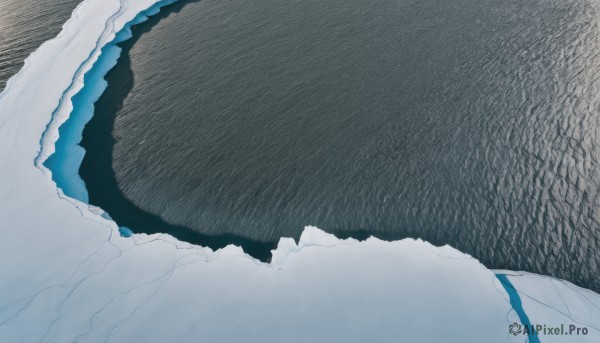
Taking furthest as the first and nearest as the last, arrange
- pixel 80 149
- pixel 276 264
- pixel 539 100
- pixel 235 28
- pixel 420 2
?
pixel 235 28 → pixel 420 2 → pixel 80 149 → pixel 539 100 → pixel 276 264

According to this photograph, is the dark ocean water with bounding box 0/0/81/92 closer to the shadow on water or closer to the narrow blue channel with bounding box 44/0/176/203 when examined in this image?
the narrow blue channel with bounding box 44/0/176/203

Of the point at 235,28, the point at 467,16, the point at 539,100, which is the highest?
the point at 235,28

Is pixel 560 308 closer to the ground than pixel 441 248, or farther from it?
closer to the ground

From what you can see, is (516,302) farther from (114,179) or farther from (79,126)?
(79,126)

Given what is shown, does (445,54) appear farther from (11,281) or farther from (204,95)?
(11,281)

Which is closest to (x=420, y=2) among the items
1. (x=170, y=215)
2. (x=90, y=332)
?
(x=170, y=215)

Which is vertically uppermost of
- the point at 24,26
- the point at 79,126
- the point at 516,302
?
the point at 24,26

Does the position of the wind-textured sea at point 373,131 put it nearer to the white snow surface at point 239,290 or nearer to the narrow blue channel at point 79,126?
the narrow blue channel at point 79,126

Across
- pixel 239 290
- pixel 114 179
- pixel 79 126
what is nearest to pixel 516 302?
pixel 239 290
